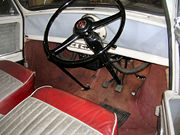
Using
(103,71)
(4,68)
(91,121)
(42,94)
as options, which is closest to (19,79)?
(4,68)

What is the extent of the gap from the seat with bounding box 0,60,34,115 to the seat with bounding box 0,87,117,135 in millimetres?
205

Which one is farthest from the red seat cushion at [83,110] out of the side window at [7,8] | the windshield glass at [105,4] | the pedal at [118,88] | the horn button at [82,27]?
the side window at [7,8]

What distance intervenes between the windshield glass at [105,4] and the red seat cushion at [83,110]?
A: 31.9 inches

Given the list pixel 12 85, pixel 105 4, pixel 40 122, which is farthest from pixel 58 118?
pixel 105 4

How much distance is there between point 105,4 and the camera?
1406mm

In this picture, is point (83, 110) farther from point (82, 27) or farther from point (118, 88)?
point (118, 88)

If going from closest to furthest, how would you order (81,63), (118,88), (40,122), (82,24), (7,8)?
(40,122) < (82,24) < (81,63) < (7,8) < (118,88)

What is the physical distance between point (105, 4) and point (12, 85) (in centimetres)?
103

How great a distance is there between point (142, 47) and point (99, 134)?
774 mm

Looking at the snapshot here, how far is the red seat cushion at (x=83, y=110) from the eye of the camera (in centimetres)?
91

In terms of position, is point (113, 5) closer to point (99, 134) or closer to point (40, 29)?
point (40, 29)

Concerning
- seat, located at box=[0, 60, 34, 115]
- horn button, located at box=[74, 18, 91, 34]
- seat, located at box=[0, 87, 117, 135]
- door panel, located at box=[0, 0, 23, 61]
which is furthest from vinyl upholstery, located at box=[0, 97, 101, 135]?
door panel, located at box=[0, 0, 23, 61]

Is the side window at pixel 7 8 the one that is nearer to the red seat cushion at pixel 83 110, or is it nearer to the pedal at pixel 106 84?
the red seat cushion at pixel 83 110

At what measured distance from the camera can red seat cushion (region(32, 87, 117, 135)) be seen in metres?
0.91
